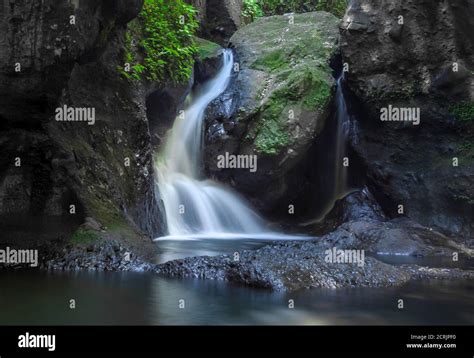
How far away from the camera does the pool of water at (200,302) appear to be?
16.3 ft

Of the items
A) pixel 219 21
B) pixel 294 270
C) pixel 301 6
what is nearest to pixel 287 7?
pixel 301 6

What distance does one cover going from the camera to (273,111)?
Answer: 1426cm

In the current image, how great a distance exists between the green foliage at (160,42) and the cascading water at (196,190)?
2.33 meters

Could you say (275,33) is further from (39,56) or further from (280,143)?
(39,56)

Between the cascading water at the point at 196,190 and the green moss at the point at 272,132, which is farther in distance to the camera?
the green moss at the point at 272,132

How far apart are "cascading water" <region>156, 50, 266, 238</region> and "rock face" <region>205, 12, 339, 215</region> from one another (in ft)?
1.34

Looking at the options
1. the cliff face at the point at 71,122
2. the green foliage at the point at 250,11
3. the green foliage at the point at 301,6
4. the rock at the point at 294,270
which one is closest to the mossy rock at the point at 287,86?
the cliff face at the point at 71,122

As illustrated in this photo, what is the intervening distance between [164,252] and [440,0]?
9715mm

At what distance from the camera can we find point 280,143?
14.0 m

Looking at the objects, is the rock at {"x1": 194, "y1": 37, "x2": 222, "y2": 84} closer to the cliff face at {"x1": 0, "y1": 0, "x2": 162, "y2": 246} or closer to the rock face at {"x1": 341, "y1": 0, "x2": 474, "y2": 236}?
the rock face at {"x1": 341, "y1": 0, "x2": 474, "y2": 236}

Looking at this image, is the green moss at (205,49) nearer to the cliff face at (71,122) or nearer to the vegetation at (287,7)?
the vegetation at (287,7)

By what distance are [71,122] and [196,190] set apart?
5.59 m
